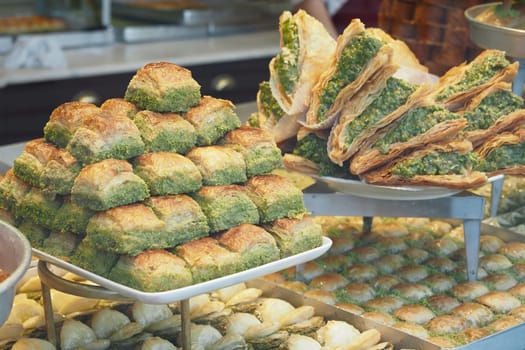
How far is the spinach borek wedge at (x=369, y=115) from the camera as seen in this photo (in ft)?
6.59

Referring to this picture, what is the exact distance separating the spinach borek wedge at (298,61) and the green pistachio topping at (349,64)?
76 mm

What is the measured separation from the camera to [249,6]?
18.0ft

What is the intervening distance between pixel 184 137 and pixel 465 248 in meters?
0.87

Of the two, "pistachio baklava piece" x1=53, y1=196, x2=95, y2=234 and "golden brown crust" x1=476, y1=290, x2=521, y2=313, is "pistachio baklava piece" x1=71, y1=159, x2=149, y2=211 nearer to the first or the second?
"pistachio baklava piece" x1=53, y1=196, x2=95, y2=234

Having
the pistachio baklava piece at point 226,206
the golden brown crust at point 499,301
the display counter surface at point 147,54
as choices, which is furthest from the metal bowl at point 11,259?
the display counter surface at point 147,54

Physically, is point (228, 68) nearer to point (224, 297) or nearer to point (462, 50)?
point (462, 50)

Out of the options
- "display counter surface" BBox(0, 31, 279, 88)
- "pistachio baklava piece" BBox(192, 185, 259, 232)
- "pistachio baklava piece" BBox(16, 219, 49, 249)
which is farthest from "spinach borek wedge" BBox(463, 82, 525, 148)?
"display counter surface" BBox(0, 31, 279, 88)

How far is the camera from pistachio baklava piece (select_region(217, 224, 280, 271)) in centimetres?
158

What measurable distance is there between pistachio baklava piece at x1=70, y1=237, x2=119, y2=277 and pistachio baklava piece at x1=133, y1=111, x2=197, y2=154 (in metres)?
0.22

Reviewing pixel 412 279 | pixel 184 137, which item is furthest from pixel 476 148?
pixel 184 137

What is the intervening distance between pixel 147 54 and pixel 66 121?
10.3ft

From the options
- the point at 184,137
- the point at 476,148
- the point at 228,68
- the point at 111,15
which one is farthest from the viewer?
the point at 111,15

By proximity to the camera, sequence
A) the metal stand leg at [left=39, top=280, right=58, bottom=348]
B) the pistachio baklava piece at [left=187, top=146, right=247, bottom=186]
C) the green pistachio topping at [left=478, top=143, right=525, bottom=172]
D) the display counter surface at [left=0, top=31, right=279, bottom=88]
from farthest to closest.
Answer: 1. the display counter surface at [left=0, top=31, right=279, bottom=88]
2. the green pistachio topping at [left=478, top=143, right=525, bottom=172]
3. the metal stand leg at [left=39, top=280, right=58, bottom=348]
4. the pistachio baklava piece at [left=187, top=146, right=247, bottom=186]

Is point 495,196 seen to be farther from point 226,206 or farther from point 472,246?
point 226,206
